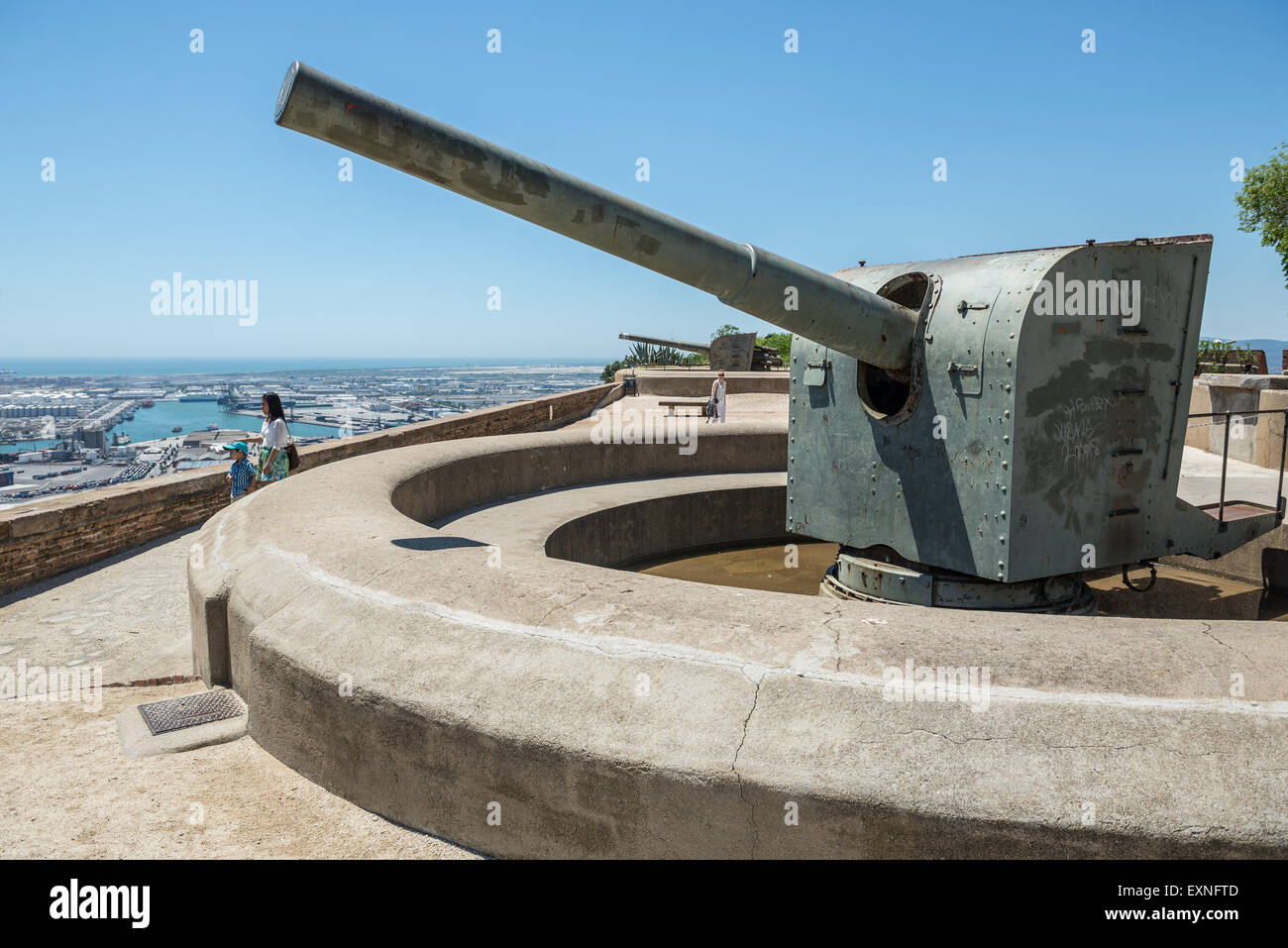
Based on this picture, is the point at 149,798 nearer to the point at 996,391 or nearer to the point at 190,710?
the point at 190,710

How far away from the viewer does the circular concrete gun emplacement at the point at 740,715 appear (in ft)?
7.56

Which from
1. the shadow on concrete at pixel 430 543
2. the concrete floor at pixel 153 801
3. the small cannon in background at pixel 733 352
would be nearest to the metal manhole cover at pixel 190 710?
the concrete floor at pixel 153 801

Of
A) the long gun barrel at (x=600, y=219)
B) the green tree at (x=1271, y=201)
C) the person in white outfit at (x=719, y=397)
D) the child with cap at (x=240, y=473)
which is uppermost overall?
the green tree at (x=1271, y=201)

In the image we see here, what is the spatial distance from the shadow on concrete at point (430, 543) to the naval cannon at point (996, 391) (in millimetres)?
1509

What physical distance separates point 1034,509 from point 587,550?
3773 millimetres

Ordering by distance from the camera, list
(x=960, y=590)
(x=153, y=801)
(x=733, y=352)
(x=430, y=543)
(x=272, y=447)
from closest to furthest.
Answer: (x=153, y=801) → (x=430, y=543) → (x=960, y=590) → (x=272, y=447) → (x=733, y=352)

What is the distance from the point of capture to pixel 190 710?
3.76 m

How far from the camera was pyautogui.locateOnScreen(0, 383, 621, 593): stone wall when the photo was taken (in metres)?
6.44

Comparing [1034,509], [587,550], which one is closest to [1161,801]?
[1034,509]

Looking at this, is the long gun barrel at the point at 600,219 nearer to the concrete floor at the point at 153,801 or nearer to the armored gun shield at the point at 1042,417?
the armored gun shield at the point at 1042,417

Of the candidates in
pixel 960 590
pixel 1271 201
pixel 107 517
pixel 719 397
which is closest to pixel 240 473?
pixel 107 517

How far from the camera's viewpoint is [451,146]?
3381 mm

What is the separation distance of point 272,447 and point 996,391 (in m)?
5.51
